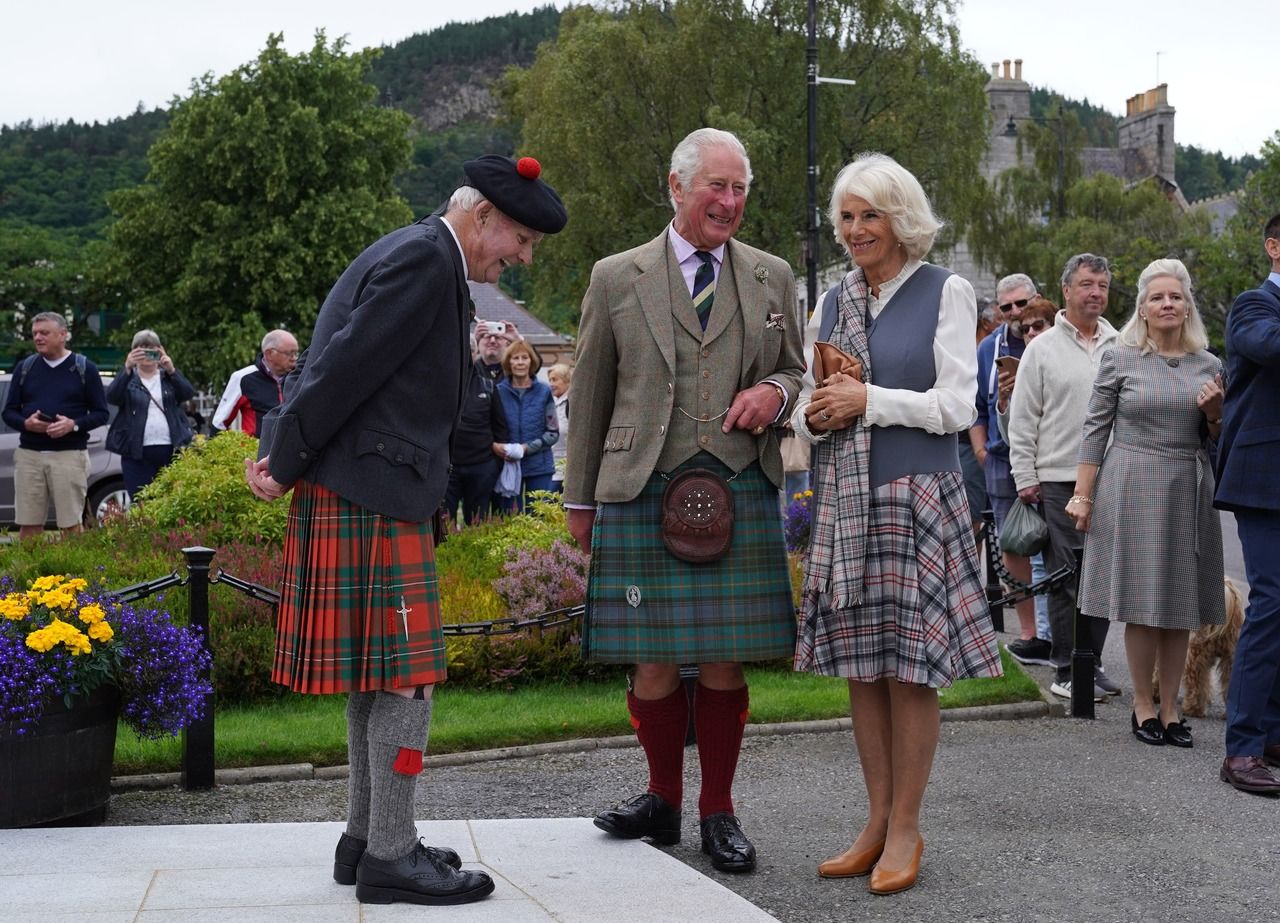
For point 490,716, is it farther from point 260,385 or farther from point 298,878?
point 260,385

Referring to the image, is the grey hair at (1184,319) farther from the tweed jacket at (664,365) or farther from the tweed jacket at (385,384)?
the tweed jacket at (385,384)

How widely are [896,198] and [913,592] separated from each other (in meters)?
1.24

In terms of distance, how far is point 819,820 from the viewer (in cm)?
549

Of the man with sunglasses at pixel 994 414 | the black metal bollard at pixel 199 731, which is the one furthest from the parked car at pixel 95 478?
the black metal bollard at pixel 199 731

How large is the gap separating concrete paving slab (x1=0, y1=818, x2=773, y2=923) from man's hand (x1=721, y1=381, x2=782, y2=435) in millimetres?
1413

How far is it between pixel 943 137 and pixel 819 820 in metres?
38.1

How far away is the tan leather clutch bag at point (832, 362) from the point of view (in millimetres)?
4613

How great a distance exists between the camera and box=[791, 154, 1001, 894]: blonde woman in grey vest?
15.0 feet

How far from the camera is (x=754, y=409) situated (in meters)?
4.65

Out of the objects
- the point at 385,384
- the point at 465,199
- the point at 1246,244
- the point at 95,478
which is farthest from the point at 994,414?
the point at 1246,244

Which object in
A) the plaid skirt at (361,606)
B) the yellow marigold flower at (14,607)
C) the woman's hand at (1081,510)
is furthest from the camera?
the woman's hand at (1081,510)

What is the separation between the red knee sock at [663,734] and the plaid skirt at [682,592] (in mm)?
270

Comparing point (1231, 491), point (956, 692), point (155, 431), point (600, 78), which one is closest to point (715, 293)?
point (1231, 491)

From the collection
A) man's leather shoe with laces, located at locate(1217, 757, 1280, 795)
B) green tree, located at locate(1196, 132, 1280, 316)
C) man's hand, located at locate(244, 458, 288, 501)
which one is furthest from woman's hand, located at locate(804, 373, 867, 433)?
green tree, located at locate(1196, 132, 1280, 316)
